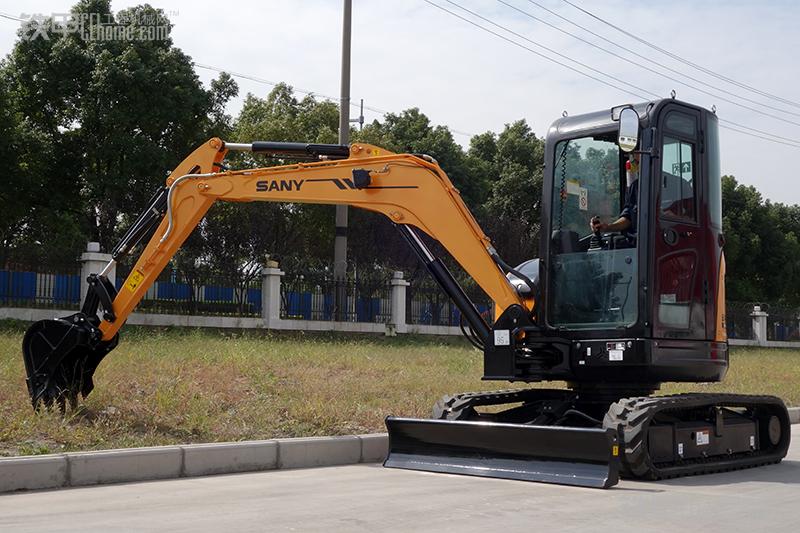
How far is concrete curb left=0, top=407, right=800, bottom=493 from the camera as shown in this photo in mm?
7746

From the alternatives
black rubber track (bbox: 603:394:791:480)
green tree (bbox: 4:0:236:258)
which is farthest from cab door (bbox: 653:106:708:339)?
green tree (bbox: 4:0:236:258)

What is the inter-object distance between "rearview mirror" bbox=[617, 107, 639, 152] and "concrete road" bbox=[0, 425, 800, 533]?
2936 millimetres

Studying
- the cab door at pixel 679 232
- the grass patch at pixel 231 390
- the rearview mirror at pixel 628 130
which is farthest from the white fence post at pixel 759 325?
the rearview mirror at pixel 628 130

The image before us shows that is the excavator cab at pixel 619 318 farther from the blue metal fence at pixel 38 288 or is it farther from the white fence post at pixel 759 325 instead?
the white fence post at pixel 759 325

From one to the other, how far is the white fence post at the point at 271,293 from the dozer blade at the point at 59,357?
47.4 ft

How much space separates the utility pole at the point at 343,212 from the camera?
87.6 ft

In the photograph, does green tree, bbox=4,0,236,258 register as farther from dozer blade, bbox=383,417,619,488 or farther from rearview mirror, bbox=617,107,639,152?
rearview mirror, bbox=617,107,639,152

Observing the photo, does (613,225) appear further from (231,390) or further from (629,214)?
(231,390)

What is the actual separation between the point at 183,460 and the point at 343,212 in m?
19.2

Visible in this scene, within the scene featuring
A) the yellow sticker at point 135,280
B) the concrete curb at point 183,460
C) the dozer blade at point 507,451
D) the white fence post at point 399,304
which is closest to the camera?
the concrete curb at point 183,460

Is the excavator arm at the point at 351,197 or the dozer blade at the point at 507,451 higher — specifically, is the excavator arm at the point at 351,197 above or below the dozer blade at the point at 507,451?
above

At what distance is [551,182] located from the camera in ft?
32.0

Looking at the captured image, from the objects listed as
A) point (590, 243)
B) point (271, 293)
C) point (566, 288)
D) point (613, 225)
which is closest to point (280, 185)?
point (566, 288)

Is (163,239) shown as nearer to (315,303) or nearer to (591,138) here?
(591,138)
